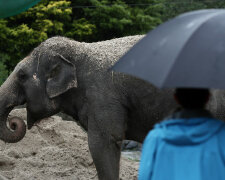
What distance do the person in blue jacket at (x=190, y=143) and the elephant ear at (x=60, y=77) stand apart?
122 inches

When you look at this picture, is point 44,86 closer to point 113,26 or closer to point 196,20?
point 196,20

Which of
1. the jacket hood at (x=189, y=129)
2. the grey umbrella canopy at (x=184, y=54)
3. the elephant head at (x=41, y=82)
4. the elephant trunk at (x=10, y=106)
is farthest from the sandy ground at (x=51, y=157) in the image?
the jacket hood at (x=189, y=129)

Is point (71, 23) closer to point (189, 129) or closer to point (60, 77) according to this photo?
point (60, 77)

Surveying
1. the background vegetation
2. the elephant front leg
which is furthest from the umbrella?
the background vegetation

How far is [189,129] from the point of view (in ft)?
8.81

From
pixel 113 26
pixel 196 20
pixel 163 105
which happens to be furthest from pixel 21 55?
pixel 196 20

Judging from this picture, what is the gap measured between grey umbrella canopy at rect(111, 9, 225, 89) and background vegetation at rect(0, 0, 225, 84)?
30.5 ft

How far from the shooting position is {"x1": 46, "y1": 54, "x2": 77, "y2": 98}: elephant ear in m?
5.82

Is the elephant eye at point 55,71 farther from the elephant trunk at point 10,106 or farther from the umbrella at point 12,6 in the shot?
the umbrella at point 12,6

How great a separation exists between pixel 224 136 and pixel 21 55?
10551 mm

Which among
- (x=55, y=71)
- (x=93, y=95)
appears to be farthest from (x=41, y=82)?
(x=93, y=95)

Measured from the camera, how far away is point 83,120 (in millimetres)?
5820

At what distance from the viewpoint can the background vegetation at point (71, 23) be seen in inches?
493

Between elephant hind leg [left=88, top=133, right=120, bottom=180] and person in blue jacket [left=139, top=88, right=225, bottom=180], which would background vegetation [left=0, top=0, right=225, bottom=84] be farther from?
person in blue jacket [left=139, top=88, right=225, bottom=180]
